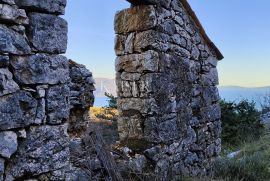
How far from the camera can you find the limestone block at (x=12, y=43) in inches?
86.9

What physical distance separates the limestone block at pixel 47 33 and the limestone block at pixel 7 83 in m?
0.30

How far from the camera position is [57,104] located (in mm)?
2562

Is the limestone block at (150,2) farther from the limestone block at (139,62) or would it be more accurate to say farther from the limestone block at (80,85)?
the limestone block at (80,85)

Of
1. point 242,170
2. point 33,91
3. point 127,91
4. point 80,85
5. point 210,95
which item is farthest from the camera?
point 80,85

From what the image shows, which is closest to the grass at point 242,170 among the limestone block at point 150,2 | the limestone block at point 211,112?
the limestone block at point 211,112

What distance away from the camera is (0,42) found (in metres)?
2.18

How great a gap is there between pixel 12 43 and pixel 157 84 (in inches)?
96.1

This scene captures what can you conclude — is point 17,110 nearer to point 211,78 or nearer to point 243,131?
point 211,78

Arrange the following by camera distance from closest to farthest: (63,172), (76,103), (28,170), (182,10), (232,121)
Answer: (28,170), (63,172), (182,10), (76,103), (232,121)

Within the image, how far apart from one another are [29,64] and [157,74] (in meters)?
2.29

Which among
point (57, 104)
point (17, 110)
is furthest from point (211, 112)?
point (17, 110)

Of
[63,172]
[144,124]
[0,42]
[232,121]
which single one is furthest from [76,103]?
[232,121]

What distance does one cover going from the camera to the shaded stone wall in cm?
439

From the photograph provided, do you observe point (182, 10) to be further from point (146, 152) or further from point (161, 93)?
point (146, 152)
